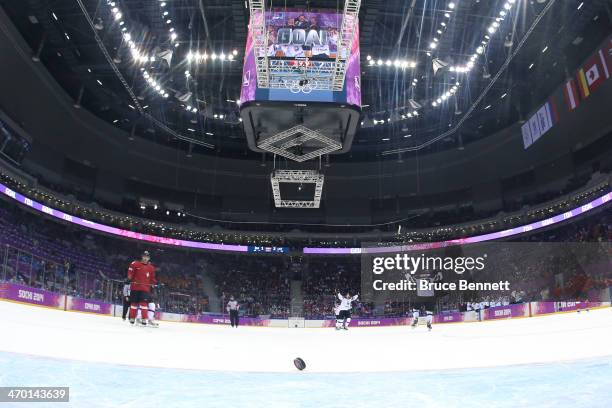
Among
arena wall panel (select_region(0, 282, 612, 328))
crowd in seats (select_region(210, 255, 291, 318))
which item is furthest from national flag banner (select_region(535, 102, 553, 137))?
crowd in seats (select_region(210, 255, 291, 318))

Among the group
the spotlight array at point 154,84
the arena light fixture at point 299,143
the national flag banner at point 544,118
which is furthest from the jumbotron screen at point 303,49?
the national flag banner at point 544,118

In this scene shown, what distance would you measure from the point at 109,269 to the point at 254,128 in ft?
66.0

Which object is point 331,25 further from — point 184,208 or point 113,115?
point 184,208

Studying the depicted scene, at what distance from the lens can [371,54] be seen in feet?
80.7

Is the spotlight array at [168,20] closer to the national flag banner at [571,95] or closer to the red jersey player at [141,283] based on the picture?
the red jersey player at [141,283]

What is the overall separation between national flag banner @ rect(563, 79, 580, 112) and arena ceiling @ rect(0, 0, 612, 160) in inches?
57.4

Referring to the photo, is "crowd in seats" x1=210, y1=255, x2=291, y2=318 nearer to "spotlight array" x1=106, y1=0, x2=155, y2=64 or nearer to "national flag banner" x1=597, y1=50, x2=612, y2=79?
"spotlight array" x1=106, y1=0, x2=155, y2=64

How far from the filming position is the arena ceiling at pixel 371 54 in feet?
66.2

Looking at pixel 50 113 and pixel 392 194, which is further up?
pixel 50 113

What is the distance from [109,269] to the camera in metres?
32.0

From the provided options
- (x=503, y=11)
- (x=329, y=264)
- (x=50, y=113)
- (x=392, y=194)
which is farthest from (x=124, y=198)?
(x=503, y=11)

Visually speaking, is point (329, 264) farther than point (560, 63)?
Yes

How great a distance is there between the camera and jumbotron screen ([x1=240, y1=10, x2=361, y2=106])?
586 inches

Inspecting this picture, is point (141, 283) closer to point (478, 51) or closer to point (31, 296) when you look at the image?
point (31, 296)
